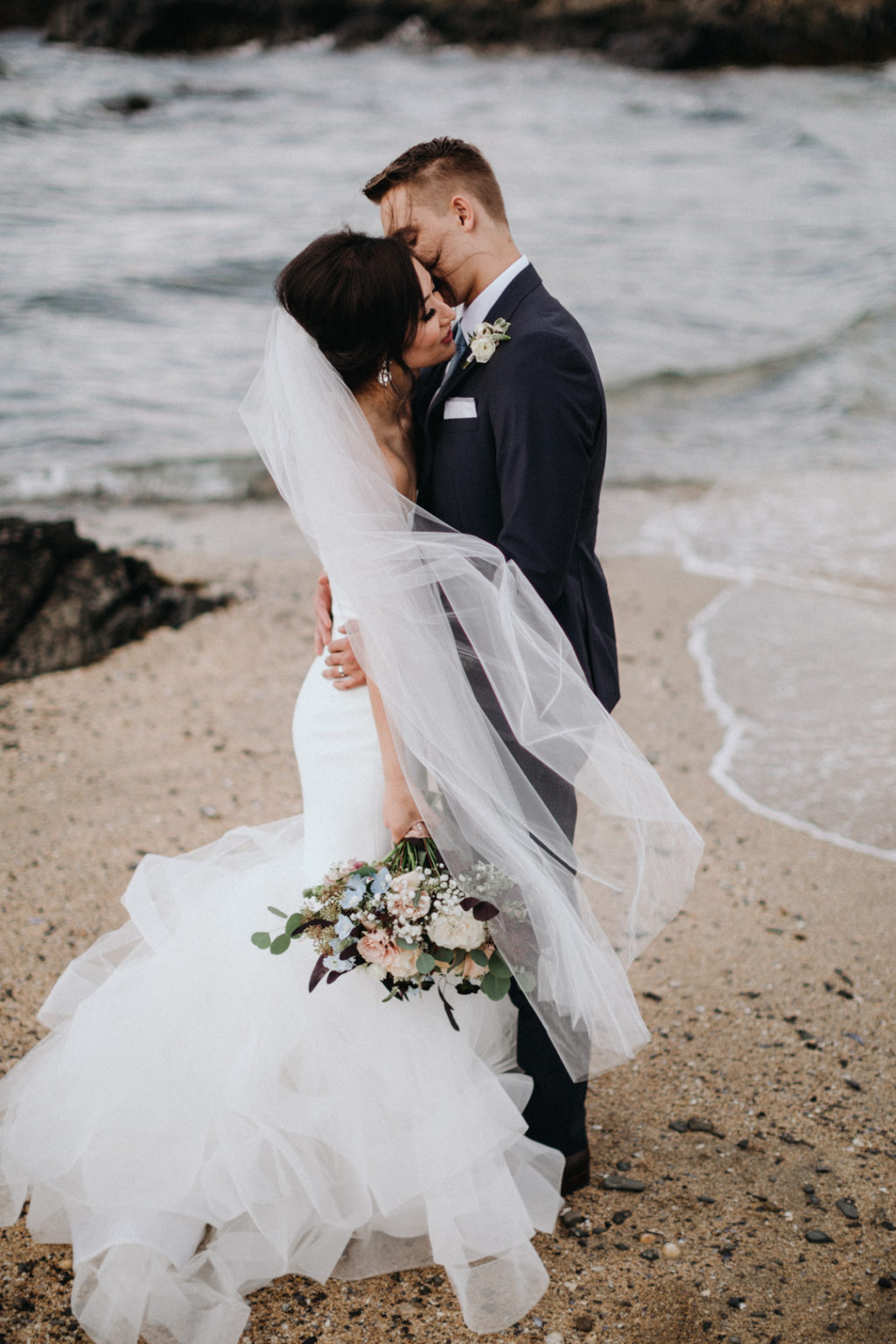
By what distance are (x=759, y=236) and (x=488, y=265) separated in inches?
703

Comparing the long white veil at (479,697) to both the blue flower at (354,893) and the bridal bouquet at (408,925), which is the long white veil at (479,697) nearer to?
the bridal bouquet at (408,925)

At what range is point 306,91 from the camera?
27.0 meters

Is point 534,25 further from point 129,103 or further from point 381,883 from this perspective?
point 381,883

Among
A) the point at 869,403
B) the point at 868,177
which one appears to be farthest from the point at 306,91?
the point at 869,403

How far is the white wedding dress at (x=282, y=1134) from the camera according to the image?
242 cm

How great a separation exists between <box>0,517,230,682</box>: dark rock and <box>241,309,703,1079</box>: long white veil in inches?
154

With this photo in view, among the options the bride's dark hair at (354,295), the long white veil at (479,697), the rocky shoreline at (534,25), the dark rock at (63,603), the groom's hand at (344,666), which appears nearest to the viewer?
the bride's dark hair at (354,295)

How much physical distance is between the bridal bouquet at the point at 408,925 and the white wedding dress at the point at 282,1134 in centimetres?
19

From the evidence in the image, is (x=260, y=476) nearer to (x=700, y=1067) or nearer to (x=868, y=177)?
(x=700, y=1067)

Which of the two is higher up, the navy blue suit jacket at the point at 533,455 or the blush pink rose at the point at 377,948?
the navy blue suit jacket at the point at 533,455

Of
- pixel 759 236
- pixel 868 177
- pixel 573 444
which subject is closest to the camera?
pixel 573 444

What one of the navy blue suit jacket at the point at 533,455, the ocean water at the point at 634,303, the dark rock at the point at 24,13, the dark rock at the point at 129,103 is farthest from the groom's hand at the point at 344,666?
the dark rock at the point at 24,13

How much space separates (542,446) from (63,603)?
4475mm

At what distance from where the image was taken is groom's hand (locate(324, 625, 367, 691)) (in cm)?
256
